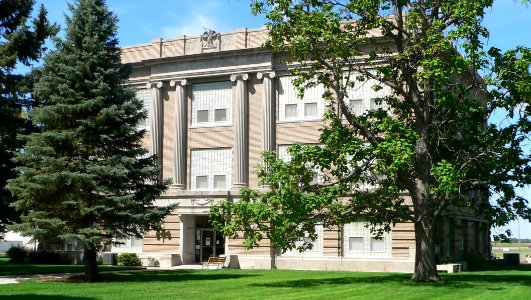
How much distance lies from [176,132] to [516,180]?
77.8 ft

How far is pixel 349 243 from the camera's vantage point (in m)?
39.2

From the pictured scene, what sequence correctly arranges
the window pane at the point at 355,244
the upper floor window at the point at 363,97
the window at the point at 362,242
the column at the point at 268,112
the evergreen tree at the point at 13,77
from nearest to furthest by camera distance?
the evergreen tree at the point at 13,77 → the window at the point at 362,242 → the window pane at the point at 355,244 → the upper floor window at the point at 363,97 → the column at the point at 268,112

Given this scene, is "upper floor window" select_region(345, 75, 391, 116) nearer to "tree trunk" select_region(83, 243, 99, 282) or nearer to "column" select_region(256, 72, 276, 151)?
"column" select_region(256, 72, 276, 151)

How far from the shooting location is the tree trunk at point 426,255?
25016 mm

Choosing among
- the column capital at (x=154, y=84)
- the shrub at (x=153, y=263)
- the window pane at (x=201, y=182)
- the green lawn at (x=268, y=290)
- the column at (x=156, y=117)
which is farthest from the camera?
the column capital at (x=154, y=84)

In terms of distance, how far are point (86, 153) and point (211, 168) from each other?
16050 millimetres

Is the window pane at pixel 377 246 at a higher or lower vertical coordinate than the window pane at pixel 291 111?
lower

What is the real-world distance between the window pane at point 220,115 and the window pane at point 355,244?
35.9 feet

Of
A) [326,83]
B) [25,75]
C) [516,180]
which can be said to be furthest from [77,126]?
[516,180]

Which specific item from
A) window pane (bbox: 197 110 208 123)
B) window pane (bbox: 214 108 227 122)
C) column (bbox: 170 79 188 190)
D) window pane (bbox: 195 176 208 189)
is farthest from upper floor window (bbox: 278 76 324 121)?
column (bbox: 170 79 188 190)

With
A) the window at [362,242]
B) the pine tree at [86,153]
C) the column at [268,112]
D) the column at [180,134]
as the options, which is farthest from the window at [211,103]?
the pine tree at [86,153]

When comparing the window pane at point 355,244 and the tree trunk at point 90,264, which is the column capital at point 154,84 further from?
the tree trunk at point 90,264

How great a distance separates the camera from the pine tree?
85.4 feet

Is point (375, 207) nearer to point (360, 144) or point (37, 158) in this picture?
point (360, 144)
